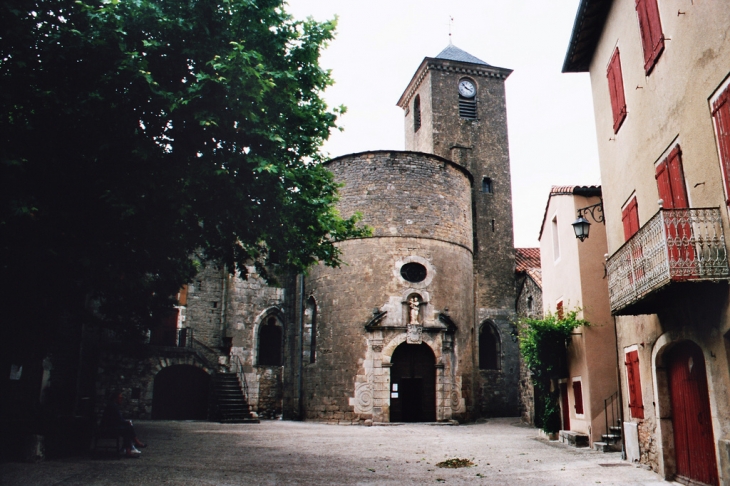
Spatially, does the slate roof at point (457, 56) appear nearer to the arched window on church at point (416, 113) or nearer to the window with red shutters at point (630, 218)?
the arched window on church at point (416, 113)

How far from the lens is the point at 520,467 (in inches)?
408

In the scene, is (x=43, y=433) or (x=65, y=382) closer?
(x=43, y=433)

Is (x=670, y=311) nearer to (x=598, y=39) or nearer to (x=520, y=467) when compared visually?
(x=520, y=467)

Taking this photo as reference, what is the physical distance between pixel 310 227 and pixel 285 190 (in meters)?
1.45

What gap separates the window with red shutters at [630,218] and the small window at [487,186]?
19.4 m

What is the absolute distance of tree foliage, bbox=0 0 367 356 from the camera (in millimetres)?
9062

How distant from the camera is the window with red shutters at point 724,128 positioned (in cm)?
664

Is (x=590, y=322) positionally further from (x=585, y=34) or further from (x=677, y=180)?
(x=677, y=180)

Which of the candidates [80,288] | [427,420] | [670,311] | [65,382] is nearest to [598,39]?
[670,311]

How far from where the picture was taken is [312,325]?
77.8 ft

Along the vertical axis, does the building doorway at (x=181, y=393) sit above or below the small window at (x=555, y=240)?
below

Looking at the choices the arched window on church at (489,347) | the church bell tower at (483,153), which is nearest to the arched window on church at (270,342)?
the church bell tower at (483,153)

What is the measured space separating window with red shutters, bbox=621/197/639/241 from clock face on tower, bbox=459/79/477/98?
71.7 ft

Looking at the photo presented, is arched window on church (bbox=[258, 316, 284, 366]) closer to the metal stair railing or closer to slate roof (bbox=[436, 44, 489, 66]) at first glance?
the metal stair railing
